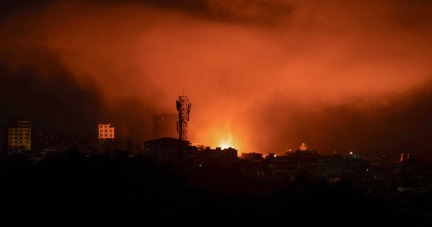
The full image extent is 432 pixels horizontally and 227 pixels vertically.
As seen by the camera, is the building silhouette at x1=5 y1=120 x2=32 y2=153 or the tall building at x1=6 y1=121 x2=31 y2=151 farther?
the tall building at x1=6 y1=121 x2=31 y2=151

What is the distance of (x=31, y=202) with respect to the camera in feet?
49.0

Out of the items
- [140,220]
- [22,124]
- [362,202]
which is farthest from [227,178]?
[22,124]

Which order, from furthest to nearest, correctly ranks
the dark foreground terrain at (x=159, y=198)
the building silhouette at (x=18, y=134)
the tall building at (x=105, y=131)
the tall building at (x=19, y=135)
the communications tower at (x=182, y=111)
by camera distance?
the tall building at (x=105, y=131) < the tall building at (x=19, y=135) < the building silhouette at (x=18, y=134) < the communications tower at (x=182, y=111) < the dark foreground terrain at (x=159, y=198)

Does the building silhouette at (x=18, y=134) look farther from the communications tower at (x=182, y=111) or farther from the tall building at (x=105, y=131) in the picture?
the communications tower at (x=182, y=111)

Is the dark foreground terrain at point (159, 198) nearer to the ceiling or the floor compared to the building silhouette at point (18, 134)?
nearer to the floor

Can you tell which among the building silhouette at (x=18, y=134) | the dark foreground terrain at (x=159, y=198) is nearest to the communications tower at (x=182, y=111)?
the dark foreground terrain at (x=159, y=198)

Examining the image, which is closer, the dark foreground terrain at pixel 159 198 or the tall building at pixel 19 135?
the dark foreground terrain at pixel 159 198

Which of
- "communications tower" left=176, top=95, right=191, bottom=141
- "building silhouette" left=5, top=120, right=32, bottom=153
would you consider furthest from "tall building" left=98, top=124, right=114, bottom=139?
"communications tower" left=176, top=95, right=191, bottom=141

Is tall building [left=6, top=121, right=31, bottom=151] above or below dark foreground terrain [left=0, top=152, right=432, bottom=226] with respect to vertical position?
above

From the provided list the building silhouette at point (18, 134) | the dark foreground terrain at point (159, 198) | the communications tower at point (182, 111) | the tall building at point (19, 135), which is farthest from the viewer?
the tall building at point (19, 135)

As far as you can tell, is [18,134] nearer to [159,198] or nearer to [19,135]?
[19,135]

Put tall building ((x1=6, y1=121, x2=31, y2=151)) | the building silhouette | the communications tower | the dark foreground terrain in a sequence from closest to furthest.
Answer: the dark foreground terrain → the communications tower → the building silhouette → tall building ((x1=6, y1=121, x2=31, y2=151))

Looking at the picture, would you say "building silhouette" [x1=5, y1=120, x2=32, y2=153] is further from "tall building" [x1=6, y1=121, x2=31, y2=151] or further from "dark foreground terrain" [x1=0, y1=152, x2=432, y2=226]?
"dark foreground terrain" [x1=0, y1=152, x2=432, y2=226]

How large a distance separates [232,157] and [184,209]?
149 ft
